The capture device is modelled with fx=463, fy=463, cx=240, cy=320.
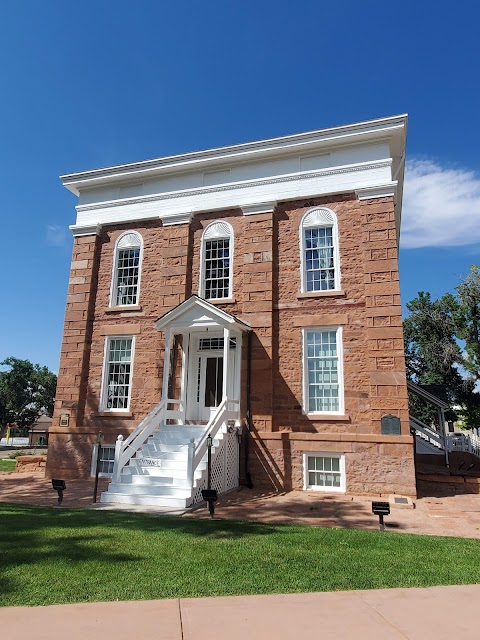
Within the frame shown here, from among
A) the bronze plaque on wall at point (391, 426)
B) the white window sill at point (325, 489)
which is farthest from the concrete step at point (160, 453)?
the bronze plaque on wall at point (391, 426)

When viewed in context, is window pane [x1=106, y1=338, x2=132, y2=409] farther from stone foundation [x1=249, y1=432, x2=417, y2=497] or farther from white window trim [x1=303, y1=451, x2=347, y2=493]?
white window trim [x1=303, y1=451, x2=347, y2=493]

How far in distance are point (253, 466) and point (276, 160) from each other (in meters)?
9.32

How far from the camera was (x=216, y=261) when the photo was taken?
15031 mm

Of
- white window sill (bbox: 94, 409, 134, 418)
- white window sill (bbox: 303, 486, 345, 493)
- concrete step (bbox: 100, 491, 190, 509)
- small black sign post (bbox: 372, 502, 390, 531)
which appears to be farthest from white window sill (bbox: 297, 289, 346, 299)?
small black sign post (bbox: 372, 502, 390, 531)

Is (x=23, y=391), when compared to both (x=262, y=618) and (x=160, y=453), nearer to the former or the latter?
(x=160, y=453)

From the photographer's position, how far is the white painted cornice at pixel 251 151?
44.2 ft

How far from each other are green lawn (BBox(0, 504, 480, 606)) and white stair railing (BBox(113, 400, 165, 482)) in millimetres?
3295

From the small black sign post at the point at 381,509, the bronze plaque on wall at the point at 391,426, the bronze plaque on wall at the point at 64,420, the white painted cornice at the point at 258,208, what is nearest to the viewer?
the small black sign post at the point at 381,509

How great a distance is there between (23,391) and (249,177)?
51.7 m

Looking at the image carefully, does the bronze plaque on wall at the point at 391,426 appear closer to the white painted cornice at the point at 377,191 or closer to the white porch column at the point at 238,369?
the white porch column at the point at 238,369

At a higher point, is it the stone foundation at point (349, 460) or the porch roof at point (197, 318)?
the porch roof at point (197, 318)

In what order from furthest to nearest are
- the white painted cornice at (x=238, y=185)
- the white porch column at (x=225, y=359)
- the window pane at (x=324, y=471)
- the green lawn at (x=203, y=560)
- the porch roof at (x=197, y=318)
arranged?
the white painted cornice at (x=238, y=185)
the porch roof at (x=197, y=318)
the white porch column at (x=225, y=359)
the window pane at (x=324, y=471)
the green lawn at (x=203, y=560)

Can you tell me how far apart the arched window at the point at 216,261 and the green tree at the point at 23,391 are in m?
47.9

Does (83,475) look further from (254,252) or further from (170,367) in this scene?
(254,252)
